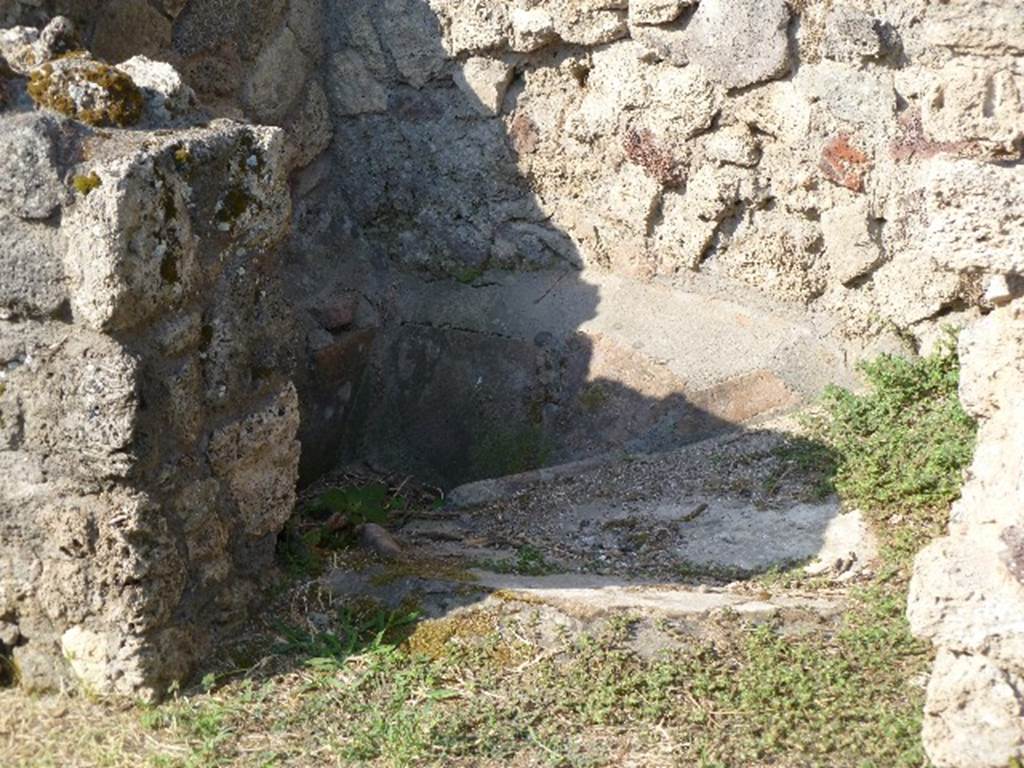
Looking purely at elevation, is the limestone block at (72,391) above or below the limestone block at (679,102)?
below

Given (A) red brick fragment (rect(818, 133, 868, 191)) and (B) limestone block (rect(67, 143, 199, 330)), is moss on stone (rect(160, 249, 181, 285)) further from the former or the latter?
(A) red brick fragment (rect(818, 133, 868, 191))

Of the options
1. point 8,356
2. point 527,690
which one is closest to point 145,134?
point 8,356

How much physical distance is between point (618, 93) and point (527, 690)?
2.33 meters

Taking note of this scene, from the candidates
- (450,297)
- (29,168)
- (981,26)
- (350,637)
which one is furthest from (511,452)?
(981,26)

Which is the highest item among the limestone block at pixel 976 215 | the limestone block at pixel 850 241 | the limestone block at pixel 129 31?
the limestone block at pixel 129 31

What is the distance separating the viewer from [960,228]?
7.90 feet

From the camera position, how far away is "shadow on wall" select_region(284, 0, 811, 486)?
4.73 metres

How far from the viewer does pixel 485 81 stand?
16.2 feet

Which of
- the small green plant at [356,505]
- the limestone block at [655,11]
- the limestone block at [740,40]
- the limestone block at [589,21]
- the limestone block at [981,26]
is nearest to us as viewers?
the limestone block at [981,26]

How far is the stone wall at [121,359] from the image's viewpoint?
2789mm

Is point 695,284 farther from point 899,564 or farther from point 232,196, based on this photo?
point 232,196

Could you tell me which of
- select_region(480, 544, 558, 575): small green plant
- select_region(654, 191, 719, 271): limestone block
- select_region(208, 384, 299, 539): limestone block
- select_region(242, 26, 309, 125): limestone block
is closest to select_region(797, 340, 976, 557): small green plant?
select_region(654, 191, 719, 271): limestone block

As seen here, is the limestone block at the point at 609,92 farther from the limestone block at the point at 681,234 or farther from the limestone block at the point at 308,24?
the limestone block at the point at 308,24

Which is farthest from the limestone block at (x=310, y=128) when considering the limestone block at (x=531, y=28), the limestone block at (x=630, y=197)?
the limestone block at (x=630, y=197)
